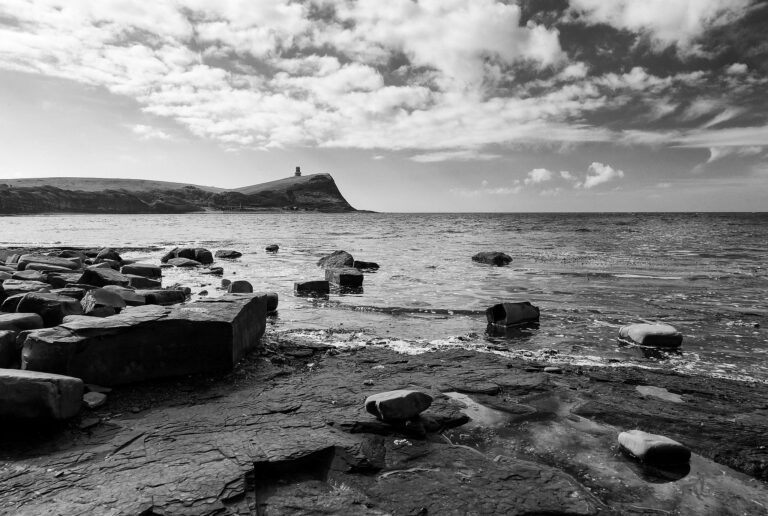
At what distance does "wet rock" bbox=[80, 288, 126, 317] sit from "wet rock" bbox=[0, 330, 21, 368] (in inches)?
73.2

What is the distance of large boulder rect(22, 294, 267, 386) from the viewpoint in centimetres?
375

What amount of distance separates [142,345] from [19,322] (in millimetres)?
1628

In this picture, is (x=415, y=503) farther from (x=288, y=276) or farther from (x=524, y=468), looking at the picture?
(x=288, y=276)

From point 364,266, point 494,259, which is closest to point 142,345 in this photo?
point 364,266

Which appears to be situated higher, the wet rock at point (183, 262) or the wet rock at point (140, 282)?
the wet rock at point (140, 282)

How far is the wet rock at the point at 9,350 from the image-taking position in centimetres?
399

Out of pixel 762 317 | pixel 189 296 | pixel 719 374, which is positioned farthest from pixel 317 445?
pixel 762 317

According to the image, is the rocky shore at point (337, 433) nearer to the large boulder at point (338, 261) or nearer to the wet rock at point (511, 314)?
the wet rock at point (511, 314)

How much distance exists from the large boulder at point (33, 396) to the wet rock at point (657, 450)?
3.94 m

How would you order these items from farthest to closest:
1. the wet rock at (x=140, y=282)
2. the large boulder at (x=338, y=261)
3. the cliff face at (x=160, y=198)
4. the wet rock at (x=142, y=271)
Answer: the cliff face at (x=160, y=198) < the large boulder at (x=338, y=261) < the wet rock at (x=142, y=271) < the wet rock at (x=140, y=282)

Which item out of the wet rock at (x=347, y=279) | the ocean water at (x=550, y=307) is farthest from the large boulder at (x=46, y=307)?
the wet rock at (x=347, y=279)

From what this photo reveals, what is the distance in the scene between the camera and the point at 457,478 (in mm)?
2699

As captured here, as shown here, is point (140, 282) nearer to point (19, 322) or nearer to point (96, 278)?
point (96, 278)

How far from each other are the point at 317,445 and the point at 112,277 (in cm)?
719
